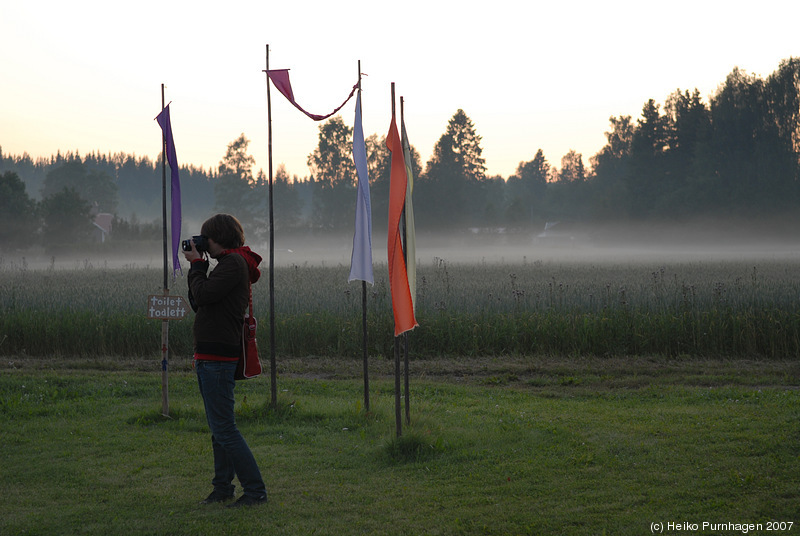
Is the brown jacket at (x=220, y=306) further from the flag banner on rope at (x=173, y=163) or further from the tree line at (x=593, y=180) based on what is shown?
the tree line at (x=593, y=180)

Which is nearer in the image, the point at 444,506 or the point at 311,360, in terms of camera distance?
the point at 444,506

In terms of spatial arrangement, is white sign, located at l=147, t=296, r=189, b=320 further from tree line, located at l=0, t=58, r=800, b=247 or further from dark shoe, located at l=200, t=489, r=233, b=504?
tree line, located at l=0, t=58, r=800, b=247

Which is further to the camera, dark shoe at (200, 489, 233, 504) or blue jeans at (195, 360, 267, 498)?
dark shoe at (200, 489, 233, 504)

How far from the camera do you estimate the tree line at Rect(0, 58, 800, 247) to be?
64125mm

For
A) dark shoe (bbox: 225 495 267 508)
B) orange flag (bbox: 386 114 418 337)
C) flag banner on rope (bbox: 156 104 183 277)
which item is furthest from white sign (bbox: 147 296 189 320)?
dark shoe (bbox: 225 495 267 508)

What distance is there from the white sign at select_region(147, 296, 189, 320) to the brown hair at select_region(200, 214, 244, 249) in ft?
8.17

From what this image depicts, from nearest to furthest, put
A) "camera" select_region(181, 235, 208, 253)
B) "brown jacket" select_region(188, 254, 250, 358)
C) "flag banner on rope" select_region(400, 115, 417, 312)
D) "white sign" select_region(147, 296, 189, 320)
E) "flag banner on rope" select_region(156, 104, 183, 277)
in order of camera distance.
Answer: "brown jacket" select_region(188, 254, 250, 358) → "camera" select_region(181, 235, 208, 253) → "flag banner on rope" select_region(400, 115, 417, 312) → "white sign" select_region(147, 296, 189, 320) → "flag banner on rope" select_region(156, 104, 183, 277)

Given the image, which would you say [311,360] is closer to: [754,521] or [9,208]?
[754,521]

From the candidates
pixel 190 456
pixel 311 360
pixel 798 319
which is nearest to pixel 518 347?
pixel 311 360

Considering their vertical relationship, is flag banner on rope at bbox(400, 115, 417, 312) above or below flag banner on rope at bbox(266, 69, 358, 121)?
below

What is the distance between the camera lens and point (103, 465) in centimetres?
588

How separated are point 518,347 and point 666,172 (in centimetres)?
6828

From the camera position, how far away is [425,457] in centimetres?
594

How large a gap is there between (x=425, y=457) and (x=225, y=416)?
2.09m
